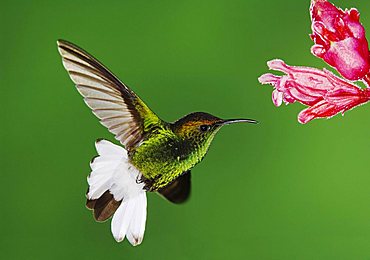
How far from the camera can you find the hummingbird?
0.82m

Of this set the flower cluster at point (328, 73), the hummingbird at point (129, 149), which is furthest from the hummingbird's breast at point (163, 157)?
the flower cluster at point (328, 73)

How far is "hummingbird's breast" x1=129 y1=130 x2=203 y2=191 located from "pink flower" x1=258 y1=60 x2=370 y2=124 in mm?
145

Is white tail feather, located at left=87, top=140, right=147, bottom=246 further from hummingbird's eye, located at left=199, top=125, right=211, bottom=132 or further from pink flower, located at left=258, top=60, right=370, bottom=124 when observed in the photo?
pink flower, located at left=258, top=60, right=370, bottom=124

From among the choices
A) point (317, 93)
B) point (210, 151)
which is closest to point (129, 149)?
point (317, 93)

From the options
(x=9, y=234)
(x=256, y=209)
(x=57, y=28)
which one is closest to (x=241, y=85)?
(x=256, y=209)

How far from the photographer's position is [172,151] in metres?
0.86

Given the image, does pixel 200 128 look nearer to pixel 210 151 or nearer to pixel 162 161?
pixel 162 161

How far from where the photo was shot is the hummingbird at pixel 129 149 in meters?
0.82

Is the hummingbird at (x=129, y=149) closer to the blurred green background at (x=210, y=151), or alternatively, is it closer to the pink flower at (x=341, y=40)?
the pink flower at (x=341, y=40)

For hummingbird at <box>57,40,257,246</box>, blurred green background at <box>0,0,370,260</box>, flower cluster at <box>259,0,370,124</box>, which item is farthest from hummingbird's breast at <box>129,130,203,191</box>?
blurred green background at <box>0,0,370,260</box>

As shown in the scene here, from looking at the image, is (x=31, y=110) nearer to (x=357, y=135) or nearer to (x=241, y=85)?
(x=241, y=85)

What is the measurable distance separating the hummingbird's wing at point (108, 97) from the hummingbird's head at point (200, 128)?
0.20 ft

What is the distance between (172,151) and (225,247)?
0.81 metres

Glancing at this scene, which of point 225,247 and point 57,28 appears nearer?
point 225,247
